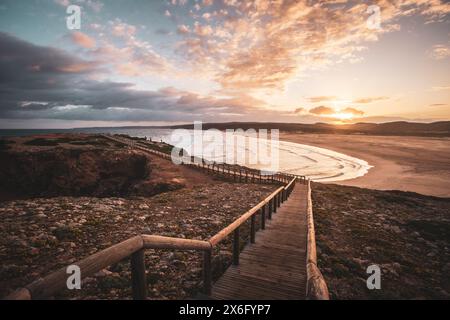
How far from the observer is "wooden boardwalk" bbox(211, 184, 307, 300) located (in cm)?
484

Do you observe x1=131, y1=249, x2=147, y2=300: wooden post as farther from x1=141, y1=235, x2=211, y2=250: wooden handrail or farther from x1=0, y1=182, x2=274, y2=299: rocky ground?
x1=0, y1=182, x2=274, y2=299: rocky ground

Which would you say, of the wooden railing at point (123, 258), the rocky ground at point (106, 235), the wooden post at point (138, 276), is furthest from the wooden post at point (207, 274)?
the wooden post at point (138, 276)

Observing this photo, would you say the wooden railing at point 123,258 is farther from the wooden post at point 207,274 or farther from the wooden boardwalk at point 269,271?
the wooden boardwalk at point 269,271

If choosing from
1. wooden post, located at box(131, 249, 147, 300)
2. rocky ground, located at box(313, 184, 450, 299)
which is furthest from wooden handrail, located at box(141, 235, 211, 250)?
rocky ground, located at box(313, 184, 450, 299)

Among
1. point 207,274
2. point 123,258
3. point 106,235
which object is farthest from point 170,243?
point 106,235

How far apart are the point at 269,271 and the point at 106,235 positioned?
6174mm

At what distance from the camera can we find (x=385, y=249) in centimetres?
937

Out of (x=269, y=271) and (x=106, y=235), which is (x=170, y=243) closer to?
(x=269, y=271)

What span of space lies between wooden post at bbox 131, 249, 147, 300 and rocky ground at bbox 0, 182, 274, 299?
248cm

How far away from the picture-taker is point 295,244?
7449 millimetres

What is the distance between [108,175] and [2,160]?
9.29 m

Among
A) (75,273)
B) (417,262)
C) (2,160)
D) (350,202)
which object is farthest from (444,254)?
(2,160)
